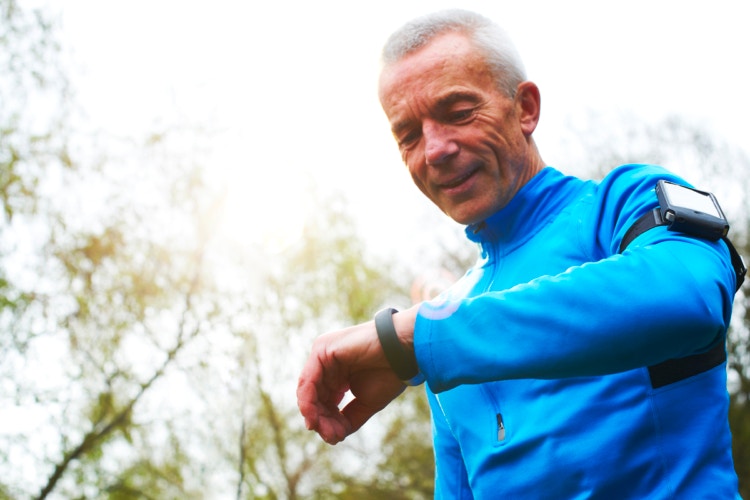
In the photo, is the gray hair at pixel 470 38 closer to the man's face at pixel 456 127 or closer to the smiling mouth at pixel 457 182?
the man's face at pixel 456 127

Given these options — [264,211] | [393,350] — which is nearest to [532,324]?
[393,350]

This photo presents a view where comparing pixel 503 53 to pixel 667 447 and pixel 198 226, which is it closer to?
pixel 667 447

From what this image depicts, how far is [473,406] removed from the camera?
1.66 metres

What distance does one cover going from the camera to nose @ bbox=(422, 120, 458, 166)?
171cm

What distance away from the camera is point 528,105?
75.2 inches

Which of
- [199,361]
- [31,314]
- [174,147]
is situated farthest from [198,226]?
[31,314]

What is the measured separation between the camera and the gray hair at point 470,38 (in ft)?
5.83

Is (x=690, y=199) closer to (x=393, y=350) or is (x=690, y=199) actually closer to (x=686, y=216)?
(x=686, y=216)

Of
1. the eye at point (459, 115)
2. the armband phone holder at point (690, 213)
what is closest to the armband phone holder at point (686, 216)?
the armband phone holder at point (690, 213)

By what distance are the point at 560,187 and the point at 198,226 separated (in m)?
12.7

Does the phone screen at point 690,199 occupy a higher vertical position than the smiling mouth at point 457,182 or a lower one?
lower

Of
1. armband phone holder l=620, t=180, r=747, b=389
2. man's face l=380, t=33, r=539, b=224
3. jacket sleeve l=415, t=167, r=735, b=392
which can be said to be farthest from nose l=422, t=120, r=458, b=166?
jacket sleeve l=415, t=167, r=735, b=392

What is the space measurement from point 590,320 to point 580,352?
0.15 ft

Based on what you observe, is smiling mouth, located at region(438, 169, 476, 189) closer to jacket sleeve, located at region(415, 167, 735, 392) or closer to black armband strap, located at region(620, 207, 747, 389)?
black armband strap, located at region(620, 207, 747, 389)
